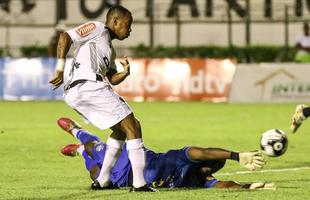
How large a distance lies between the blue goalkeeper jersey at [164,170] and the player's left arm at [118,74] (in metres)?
0.72

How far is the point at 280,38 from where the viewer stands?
38.8 m

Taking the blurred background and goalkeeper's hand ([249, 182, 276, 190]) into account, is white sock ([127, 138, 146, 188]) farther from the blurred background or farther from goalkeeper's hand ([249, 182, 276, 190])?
the blurred background

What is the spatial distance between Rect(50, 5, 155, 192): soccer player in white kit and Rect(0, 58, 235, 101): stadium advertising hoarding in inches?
703

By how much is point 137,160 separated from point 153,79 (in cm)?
1874

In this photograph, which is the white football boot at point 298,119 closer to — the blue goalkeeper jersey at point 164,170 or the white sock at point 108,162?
the blue goalkeeper jersey at point 164,170

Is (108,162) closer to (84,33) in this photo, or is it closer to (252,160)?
(84,33)

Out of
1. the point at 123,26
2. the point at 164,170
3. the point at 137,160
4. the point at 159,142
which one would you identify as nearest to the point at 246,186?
the point at 164,170

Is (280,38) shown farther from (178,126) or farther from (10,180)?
(10,180)

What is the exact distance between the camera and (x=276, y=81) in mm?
28766

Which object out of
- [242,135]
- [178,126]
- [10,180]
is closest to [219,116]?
[178,126]

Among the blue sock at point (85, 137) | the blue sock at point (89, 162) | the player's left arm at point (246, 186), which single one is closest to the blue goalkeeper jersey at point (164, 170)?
the player's left arm at point (246, 186)

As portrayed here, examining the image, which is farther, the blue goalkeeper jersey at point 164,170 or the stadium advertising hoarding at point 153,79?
the stadium advertising hoarding at point 153,79

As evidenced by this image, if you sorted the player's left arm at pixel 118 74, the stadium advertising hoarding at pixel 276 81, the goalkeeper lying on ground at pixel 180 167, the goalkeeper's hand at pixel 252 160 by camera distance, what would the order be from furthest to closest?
1. the stadium advertising hoarding at pixel 276 81
2. the player's left arm at pixel 118 74
3. the goalkeeper lying on ground at pixel 180 167
4. the goalkeeper's hand at pixel 252 160

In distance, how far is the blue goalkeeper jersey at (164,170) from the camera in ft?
36.1
